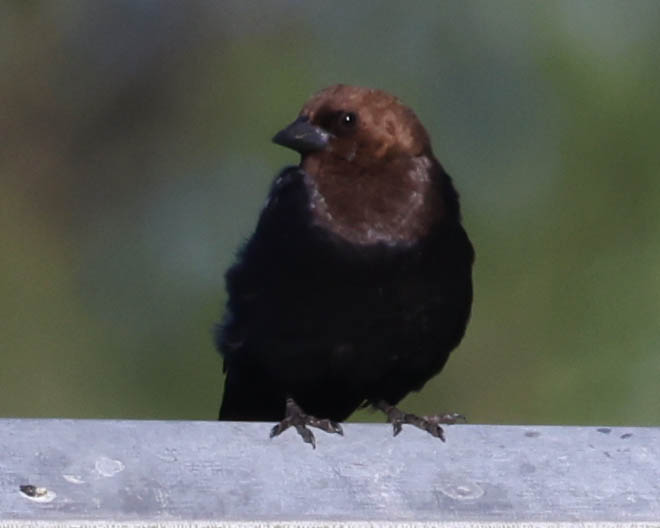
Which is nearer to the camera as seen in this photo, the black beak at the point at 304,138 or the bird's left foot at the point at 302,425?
the bird's left foot at the point at 302,425

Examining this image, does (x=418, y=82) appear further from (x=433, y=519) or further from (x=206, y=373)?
(x=433, y=519)

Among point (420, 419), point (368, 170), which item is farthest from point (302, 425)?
point (368, 170)

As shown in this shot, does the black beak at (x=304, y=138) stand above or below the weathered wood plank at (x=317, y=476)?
above

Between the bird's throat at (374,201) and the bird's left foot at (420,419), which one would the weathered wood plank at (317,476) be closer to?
the bird's left foot at (420,419)

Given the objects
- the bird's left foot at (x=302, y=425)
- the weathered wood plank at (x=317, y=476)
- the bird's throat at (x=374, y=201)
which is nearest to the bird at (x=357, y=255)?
the bird's throat at (x=374, y=201)

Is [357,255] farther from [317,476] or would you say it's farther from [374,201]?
[317,476]

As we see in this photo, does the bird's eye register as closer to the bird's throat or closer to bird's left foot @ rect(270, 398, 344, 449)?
the bird's throat
